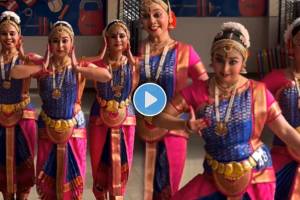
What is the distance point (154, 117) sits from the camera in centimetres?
322

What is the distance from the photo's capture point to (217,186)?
9.74ft

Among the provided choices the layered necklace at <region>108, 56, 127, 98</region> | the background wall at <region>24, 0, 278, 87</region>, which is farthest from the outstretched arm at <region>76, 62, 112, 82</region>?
the background wall at <region>24, 0, 278, 87</region>

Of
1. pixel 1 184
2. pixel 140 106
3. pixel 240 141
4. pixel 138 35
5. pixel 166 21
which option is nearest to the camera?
pixel 240 141

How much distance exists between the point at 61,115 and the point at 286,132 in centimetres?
149

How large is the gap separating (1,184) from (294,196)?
1.82m

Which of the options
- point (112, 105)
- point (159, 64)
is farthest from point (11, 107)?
point (159, 64)

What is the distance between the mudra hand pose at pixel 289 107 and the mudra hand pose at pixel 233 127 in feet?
1.73

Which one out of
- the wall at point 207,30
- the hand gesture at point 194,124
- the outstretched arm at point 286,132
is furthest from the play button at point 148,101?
the wall at point 207,30

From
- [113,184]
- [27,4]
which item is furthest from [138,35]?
[113,184]

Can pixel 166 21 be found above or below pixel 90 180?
above

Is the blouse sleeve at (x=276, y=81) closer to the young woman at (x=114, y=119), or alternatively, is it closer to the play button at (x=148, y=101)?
the play button at (x=148, y=101)

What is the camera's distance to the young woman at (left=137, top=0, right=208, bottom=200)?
3730 millimetres

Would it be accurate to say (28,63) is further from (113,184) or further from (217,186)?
(217,186)

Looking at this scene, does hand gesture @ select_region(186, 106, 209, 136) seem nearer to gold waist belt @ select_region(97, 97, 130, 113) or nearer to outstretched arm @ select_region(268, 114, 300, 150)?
outstretched arm @ select_region(268, 114, 300, 150)
